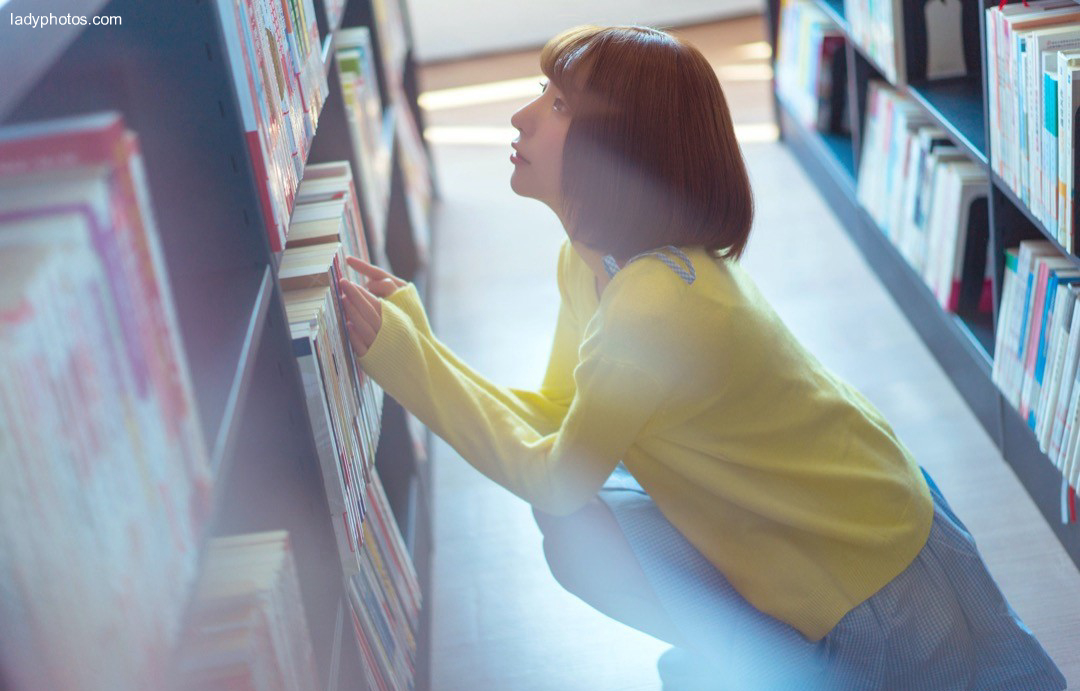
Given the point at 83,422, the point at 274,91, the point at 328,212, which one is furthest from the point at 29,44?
the point at 328,212

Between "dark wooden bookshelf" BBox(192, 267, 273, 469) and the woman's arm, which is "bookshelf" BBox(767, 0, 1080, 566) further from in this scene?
"dark wooden bookshelf" BBox(192, 267, 273, 469)

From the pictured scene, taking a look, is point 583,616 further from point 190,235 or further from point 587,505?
point 190,235

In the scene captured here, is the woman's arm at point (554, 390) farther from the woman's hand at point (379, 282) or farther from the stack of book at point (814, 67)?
the stack of book at point (814, 67)

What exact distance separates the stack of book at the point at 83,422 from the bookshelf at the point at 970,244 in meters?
1.53

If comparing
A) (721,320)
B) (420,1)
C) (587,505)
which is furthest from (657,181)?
(420,1)

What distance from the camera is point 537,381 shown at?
9.25ft

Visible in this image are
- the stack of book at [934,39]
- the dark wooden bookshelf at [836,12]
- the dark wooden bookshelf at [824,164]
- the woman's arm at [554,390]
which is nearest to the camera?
the woman's arm at [554,390]

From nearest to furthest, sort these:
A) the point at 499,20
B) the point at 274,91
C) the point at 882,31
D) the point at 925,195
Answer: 1. the point at 274,91
2. the point at 925,195
3. the point at 882,31
4. the point at 499,20

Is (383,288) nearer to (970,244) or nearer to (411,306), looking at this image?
(411,306)

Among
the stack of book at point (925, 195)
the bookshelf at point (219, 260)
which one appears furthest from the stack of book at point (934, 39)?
the bookshelf at point (219, 260)

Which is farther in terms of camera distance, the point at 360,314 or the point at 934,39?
the point at 934,39

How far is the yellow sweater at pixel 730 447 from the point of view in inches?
54.1

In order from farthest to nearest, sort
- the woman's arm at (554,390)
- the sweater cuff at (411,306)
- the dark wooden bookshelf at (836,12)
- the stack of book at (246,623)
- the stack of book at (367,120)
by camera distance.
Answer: the dark wooden bookshelf at (836,12) < the stack of book at (367,120) < the woman's arm at (554,390) < the sweater cuff at (411,306) < the stack of book at (246,623)

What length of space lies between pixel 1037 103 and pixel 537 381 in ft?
4.43
